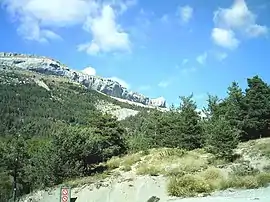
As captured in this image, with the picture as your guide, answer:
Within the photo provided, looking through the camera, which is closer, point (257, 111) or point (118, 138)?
point (257, 111)

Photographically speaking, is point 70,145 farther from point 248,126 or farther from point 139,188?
point 248,126

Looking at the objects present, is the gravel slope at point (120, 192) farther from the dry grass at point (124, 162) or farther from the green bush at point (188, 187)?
the dry grass at point (124, 162)

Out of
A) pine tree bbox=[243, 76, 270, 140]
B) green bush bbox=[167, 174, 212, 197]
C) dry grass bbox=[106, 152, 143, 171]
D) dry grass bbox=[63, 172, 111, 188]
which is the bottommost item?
green bush bbox=[167, 174, 212, 197]

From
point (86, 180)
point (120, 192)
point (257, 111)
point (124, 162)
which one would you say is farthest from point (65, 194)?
point (257, 111)

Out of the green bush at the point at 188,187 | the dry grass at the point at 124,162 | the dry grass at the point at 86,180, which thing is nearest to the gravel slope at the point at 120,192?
the green bush at the point at 188,187

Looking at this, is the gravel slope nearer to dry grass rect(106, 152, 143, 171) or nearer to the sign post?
the sign post

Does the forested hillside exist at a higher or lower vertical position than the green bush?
higher

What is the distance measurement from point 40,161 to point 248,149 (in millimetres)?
19858

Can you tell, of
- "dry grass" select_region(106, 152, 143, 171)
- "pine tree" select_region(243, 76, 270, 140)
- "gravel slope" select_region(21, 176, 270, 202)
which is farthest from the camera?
"pine tree" select_region(243, 76, 270, 140)

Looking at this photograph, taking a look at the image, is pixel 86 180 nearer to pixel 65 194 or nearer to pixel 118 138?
pixel 65 194

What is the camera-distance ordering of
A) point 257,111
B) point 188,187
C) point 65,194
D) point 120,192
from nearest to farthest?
point 188,187 → point 65,194 → point 120,192 → point 257,111

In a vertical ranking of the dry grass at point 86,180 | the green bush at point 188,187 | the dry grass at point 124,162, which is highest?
the dry grass at point 124,162

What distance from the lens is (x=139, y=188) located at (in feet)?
97.0

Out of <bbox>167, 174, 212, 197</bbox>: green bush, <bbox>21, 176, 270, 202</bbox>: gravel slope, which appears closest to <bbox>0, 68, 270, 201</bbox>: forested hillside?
<bbox>21, 176, 270, 202</bbox>: gravel slope
